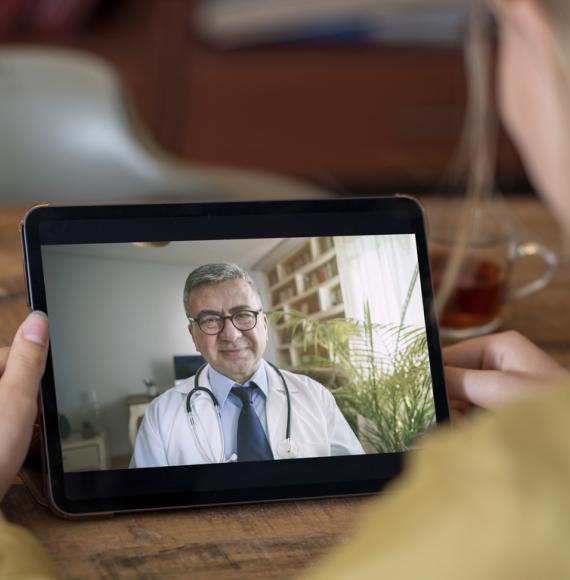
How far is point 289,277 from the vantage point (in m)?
0.60

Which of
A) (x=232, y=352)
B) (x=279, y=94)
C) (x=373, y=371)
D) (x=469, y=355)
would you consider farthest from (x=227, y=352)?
(x=279, y=94)

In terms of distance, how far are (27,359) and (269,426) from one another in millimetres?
171

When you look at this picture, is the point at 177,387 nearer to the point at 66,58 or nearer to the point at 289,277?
the point at 289,277

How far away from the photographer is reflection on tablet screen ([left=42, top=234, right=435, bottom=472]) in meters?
0.57

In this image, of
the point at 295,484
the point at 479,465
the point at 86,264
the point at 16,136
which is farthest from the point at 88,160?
→ the point at 479,465

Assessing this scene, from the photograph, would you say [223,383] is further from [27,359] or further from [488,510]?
[488,510]

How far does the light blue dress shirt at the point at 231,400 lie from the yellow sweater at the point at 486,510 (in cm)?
25

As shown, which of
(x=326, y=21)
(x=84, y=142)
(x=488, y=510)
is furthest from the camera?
(x=326, y=21)

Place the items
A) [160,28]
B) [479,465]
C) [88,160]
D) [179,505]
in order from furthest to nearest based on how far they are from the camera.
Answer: [160,28] → [88,160] → [179,505] → [479,465]

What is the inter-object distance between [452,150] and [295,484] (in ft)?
5.79

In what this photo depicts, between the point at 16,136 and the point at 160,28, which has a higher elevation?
the point at 160,28

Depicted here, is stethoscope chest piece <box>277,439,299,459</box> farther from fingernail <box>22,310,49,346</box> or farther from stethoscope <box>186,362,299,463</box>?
fingernail <box>22,310,49,346</box>

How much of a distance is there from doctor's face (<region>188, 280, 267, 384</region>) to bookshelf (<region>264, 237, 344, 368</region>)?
0.07 feet

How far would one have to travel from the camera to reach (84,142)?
130cm
